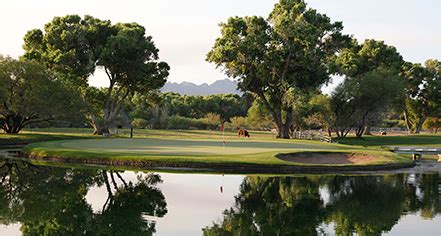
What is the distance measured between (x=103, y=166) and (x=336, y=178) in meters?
14.5

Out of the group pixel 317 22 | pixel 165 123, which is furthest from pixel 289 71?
pixel 165 123

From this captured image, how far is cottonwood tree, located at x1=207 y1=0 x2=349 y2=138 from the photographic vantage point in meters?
66.8

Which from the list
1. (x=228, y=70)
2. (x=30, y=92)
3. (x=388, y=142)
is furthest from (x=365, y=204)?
(x=388, y=142)

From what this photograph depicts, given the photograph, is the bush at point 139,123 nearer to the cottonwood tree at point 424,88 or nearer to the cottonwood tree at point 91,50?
the cottonwood tree at point 91,50

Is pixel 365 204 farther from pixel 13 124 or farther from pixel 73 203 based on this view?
pixel 13 124

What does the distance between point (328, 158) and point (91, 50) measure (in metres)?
43.4

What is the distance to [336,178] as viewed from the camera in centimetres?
2917

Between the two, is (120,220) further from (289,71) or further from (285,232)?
(289,71)

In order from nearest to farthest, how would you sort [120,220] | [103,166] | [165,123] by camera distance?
[120,220] < [103,166] < [165,123]

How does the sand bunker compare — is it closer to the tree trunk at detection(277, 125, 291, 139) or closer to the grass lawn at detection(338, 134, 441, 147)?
the grass lawn at detection(338, 134, 441, 147)

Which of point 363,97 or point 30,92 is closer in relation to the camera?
point 30,92

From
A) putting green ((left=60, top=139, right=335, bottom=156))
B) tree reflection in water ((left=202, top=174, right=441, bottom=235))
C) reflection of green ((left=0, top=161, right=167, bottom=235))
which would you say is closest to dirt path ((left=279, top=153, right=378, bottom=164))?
putting green ((left=60, top=139, right=335, bottom=156))

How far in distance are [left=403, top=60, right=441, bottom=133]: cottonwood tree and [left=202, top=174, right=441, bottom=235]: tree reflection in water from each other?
3237 inches

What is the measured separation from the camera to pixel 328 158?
37.9 metres
